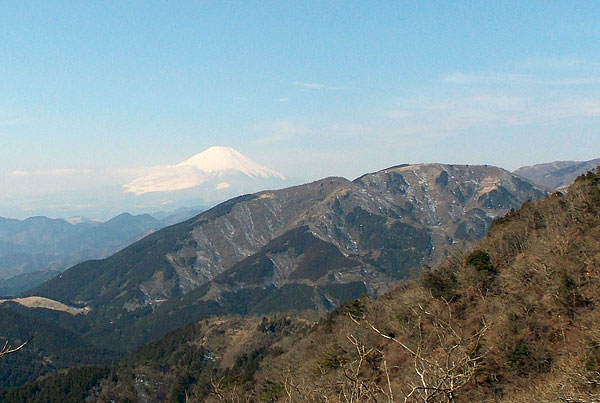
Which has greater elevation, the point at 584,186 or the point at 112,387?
the point at 584,186

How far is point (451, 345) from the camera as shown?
2108cm

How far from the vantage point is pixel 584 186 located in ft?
252

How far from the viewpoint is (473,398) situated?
137 ft

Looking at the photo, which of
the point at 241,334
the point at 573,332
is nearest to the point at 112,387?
the point at 241,334

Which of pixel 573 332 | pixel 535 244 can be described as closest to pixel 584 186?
pixel 535 244

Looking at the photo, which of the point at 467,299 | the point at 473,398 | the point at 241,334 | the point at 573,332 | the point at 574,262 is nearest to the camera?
the point at 473,398

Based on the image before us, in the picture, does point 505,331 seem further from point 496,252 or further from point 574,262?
point 496,252

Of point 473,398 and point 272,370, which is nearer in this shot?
point 473,398

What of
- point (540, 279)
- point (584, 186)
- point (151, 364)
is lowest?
point (151, 364)

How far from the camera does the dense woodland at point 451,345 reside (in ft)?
50.3

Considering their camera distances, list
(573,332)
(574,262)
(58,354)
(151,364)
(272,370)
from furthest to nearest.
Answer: (58,354) → (151,364) → (272,370) → (574,262) → (573,332)

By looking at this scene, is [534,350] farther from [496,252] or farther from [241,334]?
[241,334]

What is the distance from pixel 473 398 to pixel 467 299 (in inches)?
1024

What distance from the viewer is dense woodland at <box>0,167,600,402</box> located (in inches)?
604
